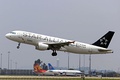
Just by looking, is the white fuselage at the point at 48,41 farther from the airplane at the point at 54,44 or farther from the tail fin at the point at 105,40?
the tail fin at the point at 105,40

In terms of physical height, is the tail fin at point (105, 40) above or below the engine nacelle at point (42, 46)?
above

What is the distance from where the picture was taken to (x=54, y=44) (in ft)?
344

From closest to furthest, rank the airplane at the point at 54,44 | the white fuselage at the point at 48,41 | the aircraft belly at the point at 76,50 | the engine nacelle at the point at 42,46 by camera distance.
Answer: the white fuselage at the point at 48,41, the airplane at the point at 54,44, the engine nacelle at the point at 42,46, the aircraft belly at the point at 76,50

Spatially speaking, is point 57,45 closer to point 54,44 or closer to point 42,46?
point 54,44

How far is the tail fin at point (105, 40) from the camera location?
111 meters

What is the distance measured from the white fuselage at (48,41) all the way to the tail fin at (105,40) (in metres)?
3.44

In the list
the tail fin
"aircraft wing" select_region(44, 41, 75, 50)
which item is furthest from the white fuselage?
the tail fin

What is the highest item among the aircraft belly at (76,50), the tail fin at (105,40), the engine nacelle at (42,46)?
the tail fin at (105,40)

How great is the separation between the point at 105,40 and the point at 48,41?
58.3ft

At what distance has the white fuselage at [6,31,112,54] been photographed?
10212 cm

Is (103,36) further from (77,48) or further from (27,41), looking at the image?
(27,41)

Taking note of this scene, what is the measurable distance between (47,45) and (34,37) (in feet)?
15.2

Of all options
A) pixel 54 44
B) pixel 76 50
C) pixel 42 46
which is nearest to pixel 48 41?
pixel 54 44

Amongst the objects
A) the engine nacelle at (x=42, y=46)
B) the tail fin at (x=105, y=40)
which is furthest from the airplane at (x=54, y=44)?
the tail fin at (x=105, y=40)
